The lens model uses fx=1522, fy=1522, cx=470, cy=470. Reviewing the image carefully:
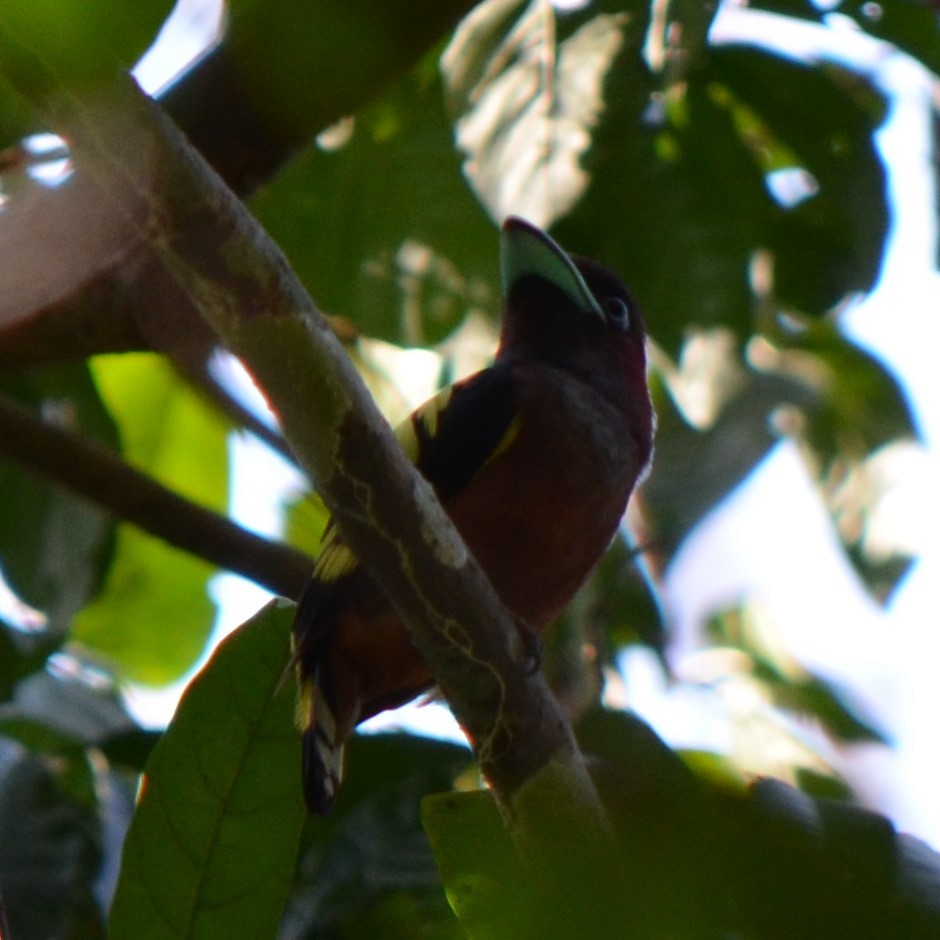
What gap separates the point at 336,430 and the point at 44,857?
60.8 inches

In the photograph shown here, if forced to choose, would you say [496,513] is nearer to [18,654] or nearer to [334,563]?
[334,563]

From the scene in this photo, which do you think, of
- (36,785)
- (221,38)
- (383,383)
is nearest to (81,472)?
(36,785)

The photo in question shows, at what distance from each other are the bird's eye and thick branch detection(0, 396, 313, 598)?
122cm

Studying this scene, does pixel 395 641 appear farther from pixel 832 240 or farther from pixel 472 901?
pixel 832 240

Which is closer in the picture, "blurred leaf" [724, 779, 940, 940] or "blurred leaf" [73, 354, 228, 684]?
"blurred leaf" [724, 779, 940, 940]

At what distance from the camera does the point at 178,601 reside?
14.9 ft

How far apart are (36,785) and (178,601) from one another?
1278 millimetres

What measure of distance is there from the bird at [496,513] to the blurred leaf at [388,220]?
207 mm

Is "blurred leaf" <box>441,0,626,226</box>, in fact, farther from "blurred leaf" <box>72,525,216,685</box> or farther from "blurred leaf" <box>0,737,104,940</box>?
"blurred leaf" <box>0,737,104,940</box>

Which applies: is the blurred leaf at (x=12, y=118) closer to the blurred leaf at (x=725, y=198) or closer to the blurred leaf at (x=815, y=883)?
the blurred leaf at (x=725, y=198)

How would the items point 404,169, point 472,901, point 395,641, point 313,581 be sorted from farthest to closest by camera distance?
point 404,169 → point 395,641 → point 313,581 → point 472,901

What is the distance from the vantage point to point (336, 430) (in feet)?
6.76

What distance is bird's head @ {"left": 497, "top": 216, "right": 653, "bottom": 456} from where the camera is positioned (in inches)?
157

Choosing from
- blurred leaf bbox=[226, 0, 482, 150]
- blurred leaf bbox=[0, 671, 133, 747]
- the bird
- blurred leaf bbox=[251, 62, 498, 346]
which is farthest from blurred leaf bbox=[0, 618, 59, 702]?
blurred leaf bbox=[226, 0, 482, 150]
